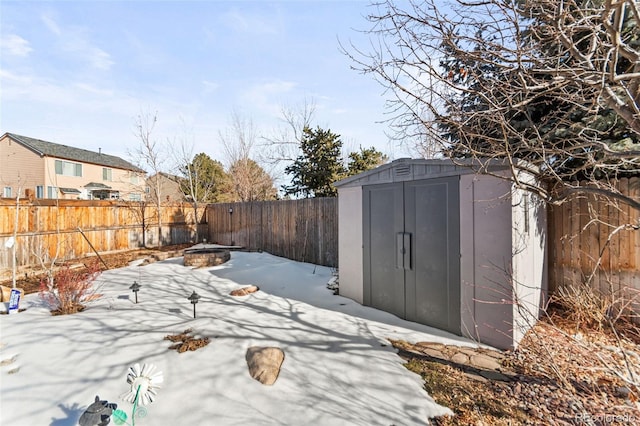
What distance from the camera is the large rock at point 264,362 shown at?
2.80 m

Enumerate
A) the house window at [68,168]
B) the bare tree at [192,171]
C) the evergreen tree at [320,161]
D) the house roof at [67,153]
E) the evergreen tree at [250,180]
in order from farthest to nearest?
1. the house window at [68,168]
2. the house roof at [67,153]
3. the evergreen tree at [250,180]
4. the bare tree at [192,171]
5. the evergreen tree at [320,161]

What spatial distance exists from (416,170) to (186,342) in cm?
404

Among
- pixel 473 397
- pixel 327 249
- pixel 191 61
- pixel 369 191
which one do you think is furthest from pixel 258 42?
pixel 473 397

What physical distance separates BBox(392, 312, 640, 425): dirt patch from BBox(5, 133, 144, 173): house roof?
1479 cm

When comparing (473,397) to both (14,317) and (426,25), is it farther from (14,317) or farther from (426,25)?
(14,317)

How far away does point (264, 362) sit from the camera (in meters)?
2.97

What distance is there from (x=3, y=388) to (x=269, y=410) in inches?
99.2

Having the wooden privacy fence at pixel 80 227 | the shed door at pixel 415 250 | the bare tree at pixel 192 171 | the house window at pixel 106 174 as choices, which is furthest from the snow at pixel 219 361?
the house window at pixel 106 174

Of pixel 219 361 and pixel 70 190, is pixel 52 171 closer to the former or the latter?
pixel 70 190

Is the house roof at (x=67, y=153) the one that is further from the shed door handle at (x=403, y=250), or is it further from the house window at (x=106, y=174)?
the shed door handle at (x=403, y=250)

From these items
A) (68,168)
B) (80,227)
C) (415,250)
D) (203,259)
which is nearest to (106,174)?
(68,168)

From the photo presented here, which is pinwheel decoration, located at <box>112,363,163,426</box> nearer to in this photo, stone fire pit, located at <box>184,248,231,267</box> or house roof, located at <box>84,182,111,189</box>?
stone fire pit, located at <box>184,248,231,267</box>

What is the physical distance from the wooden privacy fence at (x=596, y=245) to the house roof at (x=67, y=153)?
1562 cm

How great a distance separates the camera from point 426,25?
271 centimetres
